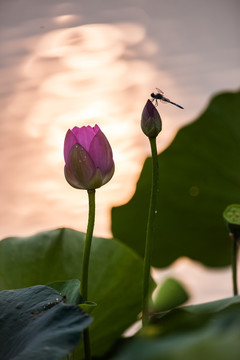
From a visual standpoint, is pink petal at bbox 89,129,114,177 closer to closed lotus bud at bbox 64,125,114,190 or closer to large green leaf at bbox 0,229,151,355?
closed lotus bud at bbox 64,125,114,190

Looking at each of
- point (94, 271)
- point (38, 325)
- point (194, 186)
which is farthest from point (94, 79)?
point (38, 325)

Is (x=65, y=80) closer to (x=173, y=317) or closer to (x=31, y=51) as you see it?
(x=31, y=51)

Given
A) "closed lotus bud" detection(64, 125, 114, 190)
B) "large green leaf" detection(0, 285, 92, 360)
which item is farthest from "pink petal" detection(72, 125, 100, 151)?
"large green leaf" detection(0, 285, 92, 360)

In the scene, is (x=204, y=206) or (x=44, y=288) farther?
(x=204, y=206)

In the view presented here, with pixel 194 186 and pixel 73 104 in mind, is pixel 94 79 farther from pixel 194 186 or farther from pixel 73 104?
pixel 194 186

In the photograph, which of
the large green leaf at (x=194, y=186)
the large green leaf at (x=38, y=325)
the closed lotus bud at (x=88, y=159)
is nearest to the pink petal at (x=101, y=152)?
the closed lotus bud at (x=88, y=159)

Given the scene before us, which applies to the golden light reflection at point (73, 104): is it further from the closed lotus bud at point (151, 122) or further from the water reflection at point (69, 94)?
the closed lotus bud at point (151, 122)

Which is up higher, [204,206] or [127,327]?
[204,206]

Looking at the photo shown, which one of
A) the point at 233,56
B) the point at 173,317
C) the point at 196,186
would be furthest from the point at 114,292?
the point at 233,56
